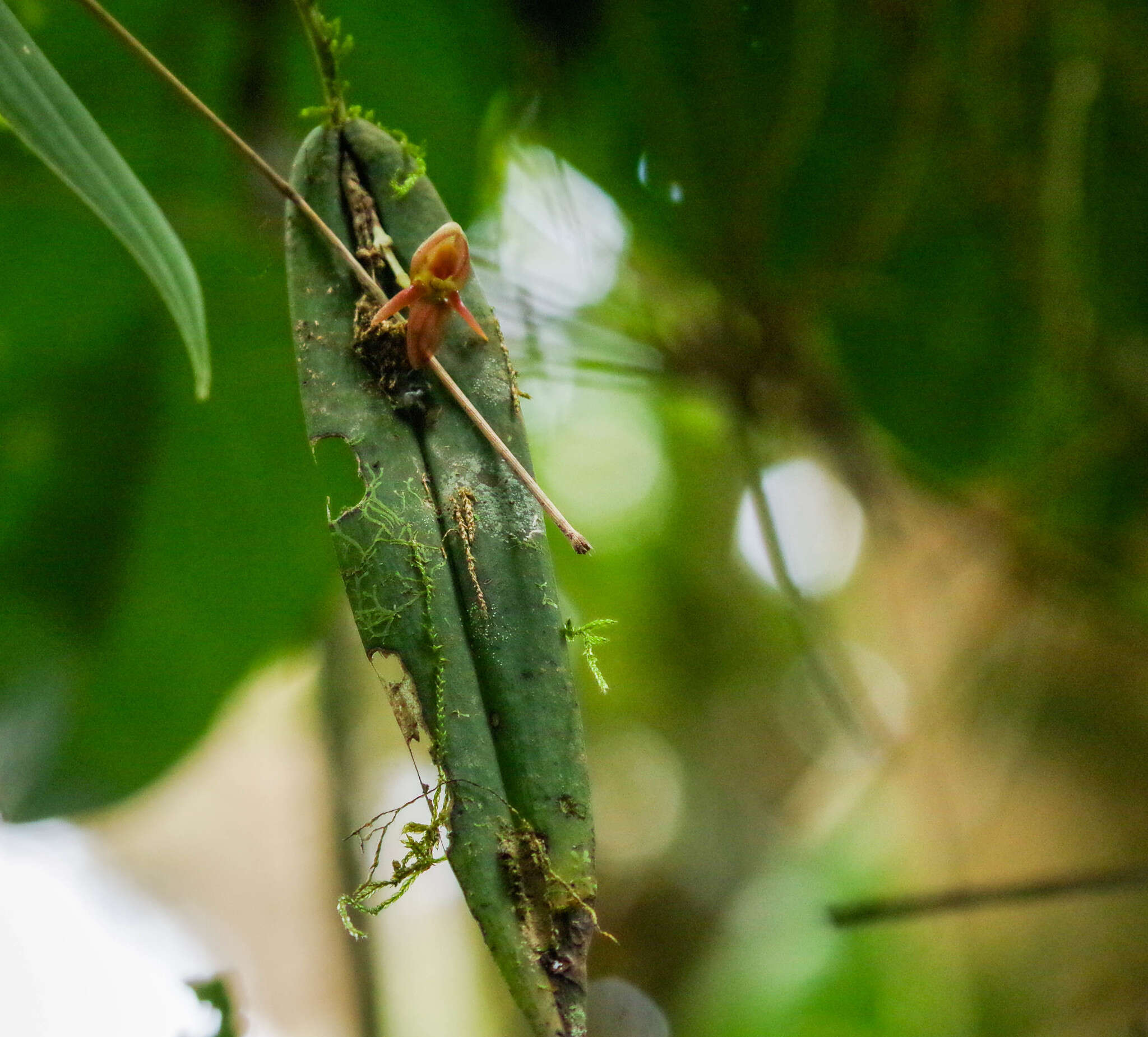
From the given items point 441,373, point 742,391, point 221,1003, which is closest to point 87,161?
point 441,373

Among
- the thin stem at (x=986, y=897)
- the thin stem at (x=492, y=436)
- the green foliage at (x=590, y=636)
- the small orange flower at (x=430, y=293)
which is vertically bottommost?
the thin stem at (x=986, y=897)

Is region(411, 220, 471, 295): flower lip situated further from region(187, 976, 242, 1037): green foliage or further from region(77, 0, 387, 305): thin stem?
region(187, 976, 242, 1037): green foliage

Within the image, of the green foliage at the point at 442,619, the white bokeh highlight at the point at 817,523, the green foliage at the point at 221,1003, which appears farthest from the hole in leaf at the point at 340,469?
the white bokeh highlight at the point at 817,523

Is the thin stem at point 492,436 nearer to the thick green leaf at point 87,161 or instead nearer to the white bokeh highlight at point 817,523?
the thick green leaf at point 87,161

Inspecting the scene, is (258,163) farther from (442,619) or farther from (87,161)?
(442,619)

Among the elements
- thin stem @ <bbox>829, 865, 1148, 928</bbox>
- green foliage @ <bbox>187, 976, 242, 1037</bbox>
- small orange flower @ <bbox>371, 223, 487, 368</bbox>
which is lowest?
thin stem @ <bbox>829, 865, 1148, 928</bbox>

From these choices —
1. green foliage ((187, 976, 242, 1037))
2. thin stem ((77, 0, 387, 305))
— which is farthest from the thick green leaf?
green foliage ((187, 976, 242, 1037))

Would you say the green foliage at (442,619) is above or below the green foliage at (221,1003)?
above
